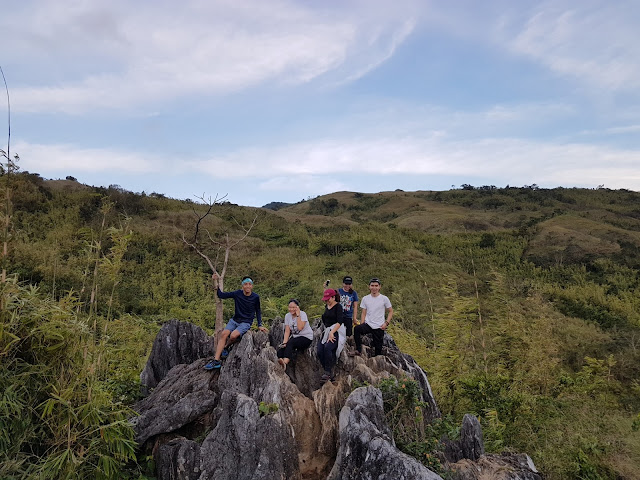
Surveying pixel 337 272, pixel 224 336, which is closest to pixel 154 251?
pixel 337 272

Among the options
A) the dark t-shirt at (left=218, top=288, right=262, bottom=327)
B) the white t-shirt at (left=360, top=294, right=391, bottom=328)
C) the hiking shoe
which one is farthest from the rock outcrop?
the white t-shirt at (left=360, top=294, right=391, bottom=328)

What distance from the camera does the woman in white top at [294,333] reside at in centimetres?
838

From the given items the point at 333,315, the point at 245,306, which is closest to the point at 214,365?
the point at 245,306

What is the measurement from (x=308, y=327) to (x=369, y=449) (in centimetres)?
311

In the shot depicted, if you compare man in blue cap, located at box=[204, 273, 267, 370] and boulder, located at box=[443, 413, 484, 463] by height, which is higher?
man in blue cap, located at box=[204, 273, 267, 370]

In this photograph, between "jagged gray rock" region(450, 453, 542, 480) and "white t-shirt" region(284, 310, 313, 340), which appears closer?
"jagged gray rock" region(450, 453, 542, 480)

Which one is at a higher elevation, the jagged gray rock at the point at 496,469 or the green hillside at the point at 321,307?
the green hillside at the point at 321,307

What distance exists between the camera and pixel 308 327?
8.63 meters

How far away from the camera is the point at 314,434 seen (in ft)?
24.0

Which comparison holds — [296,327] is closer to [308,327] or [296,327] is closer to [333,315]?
[308,327]

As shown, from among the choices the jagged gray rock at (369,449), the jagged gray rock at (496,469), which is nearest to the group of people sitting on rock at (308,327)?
the jagged gray rock at (369,449)

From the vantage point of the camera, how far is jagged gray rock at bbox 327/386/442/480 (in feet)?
18.6

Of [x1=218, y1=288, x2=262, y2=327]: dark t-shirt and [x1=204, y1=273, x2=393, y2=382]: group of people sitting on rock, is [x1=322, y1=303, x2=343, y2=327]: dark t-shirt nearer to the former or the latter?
[x1=204, y1=273, x2=393, y2=382]: group of people sitting on rock

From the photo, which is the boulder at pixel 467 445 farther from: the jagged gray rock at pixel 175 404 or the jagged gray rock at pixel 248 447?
the jagged gray rock at pixel 175 404
